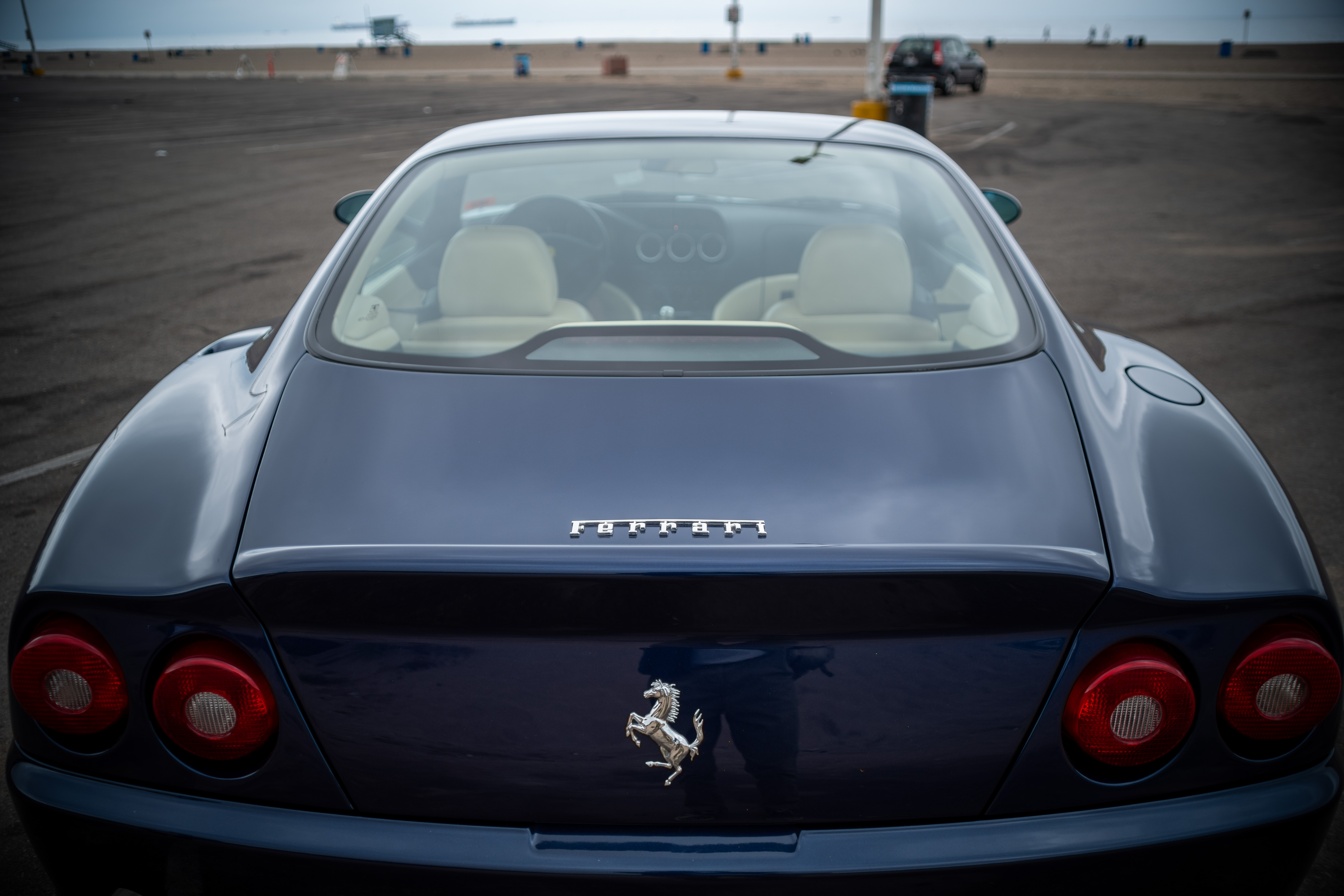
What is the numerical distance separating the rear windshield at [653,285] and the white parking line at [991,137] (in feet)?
39.3

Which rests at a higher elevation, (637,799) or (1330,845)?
(637,799)

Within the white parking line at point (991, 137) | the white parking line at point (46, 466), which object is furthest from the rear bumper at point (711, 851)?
the white parking line at point (991, 137)

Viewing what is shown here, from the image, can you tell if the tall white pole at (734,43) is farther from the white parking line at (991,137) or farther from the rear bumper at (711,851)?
the rear bumper at (711,851)

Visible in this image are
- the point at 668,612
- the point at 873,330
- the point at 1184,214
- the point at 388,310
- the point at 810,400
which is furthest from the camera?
→ the point at 1184,214

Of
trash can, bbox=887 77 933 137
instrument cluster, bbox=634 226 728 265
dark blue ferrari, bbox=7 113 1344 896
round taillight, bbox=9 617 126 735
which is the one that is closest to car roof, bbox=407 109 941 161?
instrument cluster, bbox=634 226 728 265

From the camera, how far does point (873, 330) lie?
2031 millimetres

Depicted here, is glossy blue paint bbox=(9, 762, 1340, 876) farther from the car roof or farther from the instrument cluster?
the instrument cluster

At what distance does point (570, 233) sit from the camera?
316 cm

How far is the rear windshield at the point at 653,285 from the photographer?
1.76m

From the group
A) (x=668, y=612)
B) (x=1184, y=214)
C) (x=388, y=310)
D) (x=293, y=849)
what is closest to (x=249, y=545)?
(x=293, y=849)

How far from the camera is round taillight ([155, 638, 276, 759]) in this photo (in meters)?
1.22

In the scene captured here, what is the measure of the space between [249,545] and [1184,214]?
9922 millimetres

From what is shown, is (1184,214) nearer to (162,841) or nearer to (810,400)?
(810,400)

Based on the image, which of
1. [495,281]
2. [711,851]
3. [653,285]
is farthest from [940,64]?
[711,851]
